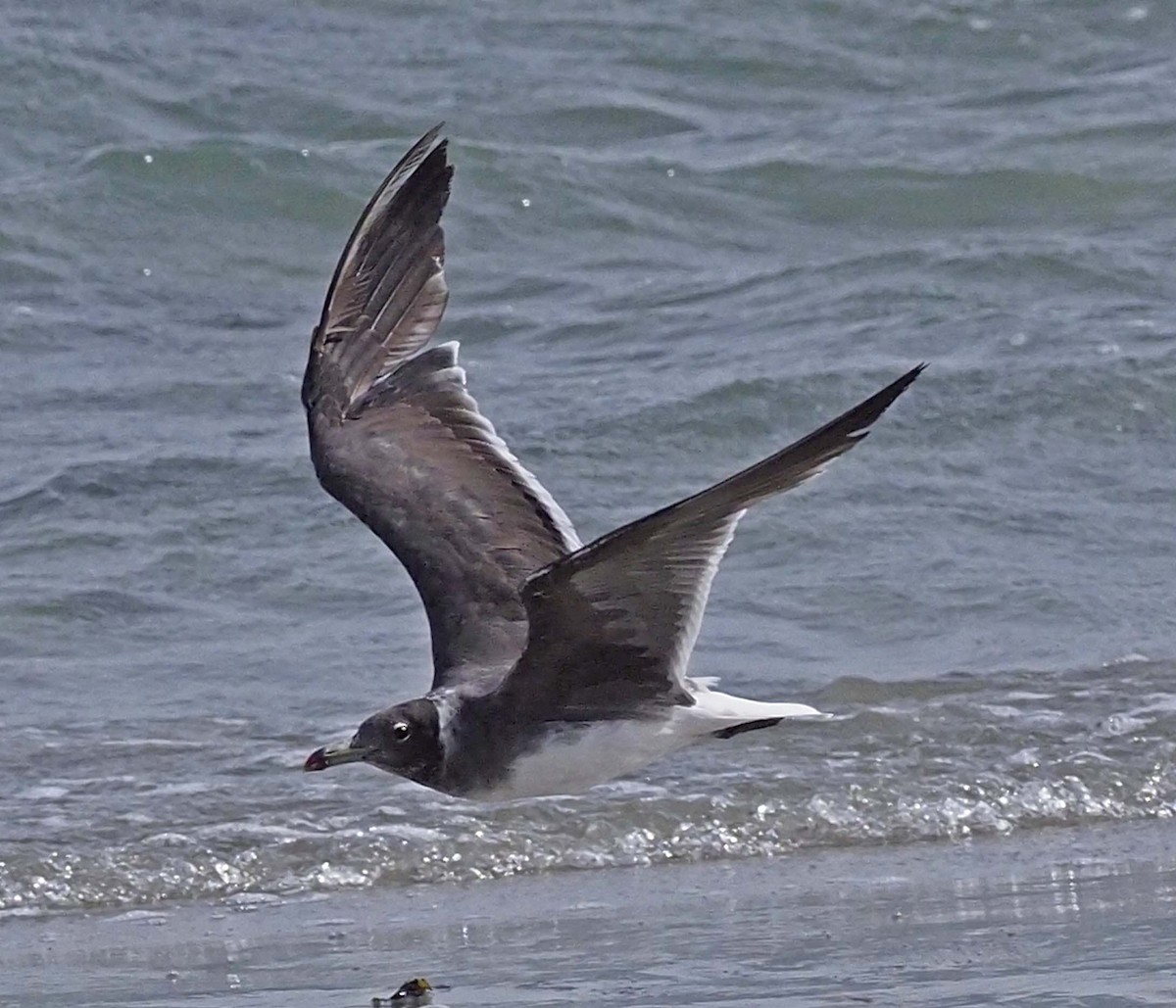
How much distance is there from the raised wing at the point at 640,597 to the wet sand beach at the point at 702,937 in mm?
492

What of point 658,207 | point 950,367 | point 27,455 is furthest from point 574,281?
point 27,455

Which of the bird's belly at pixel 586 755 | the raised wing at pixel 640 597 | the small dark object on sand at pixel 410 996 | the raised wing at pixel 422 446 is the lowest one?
the small dark object on sand at pixel 410 996

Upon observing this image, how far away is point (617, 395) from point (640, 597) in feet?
15.7

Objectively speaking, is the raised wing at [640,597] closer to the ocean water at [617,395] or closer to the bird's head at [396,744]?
the bird's head at [396,744]

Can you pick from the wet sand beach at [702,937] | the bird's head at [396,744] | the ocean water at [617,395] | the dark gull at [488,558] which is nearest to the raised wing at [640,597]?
the dark gull at [488,558]

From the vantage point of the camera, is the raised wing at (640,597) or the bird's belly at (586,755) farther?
the bird's belly at (586,755)

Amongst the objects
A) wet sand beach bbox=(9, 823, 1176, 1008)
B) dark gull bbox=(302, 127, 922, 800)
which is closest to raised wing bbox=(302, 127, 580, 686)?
dark gull bbox=(302, 127, 922, 800)

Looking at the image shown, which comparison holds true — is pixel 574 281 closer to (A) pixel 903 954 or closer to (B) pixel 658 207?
(B) pixel 658 207

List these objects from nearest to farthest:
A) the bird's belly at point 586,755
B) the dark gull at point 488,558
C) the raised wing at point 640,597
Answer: the raised wing at point 640,597, the dark gull at point 488,558, the bird's belly at point 586,755

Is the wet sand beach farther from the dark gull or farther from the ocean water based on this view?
the dark gull

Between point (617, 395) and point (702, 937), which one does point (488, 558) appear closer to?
point (702, 937)

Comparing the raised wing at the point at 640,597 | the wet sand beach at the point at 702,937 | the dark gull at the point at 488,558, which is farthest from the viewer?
the wet sand beach at the point at 702,937

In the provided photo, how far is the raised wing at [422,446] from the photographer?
5.22 meters

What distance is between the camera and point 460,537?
5293 millimetres
